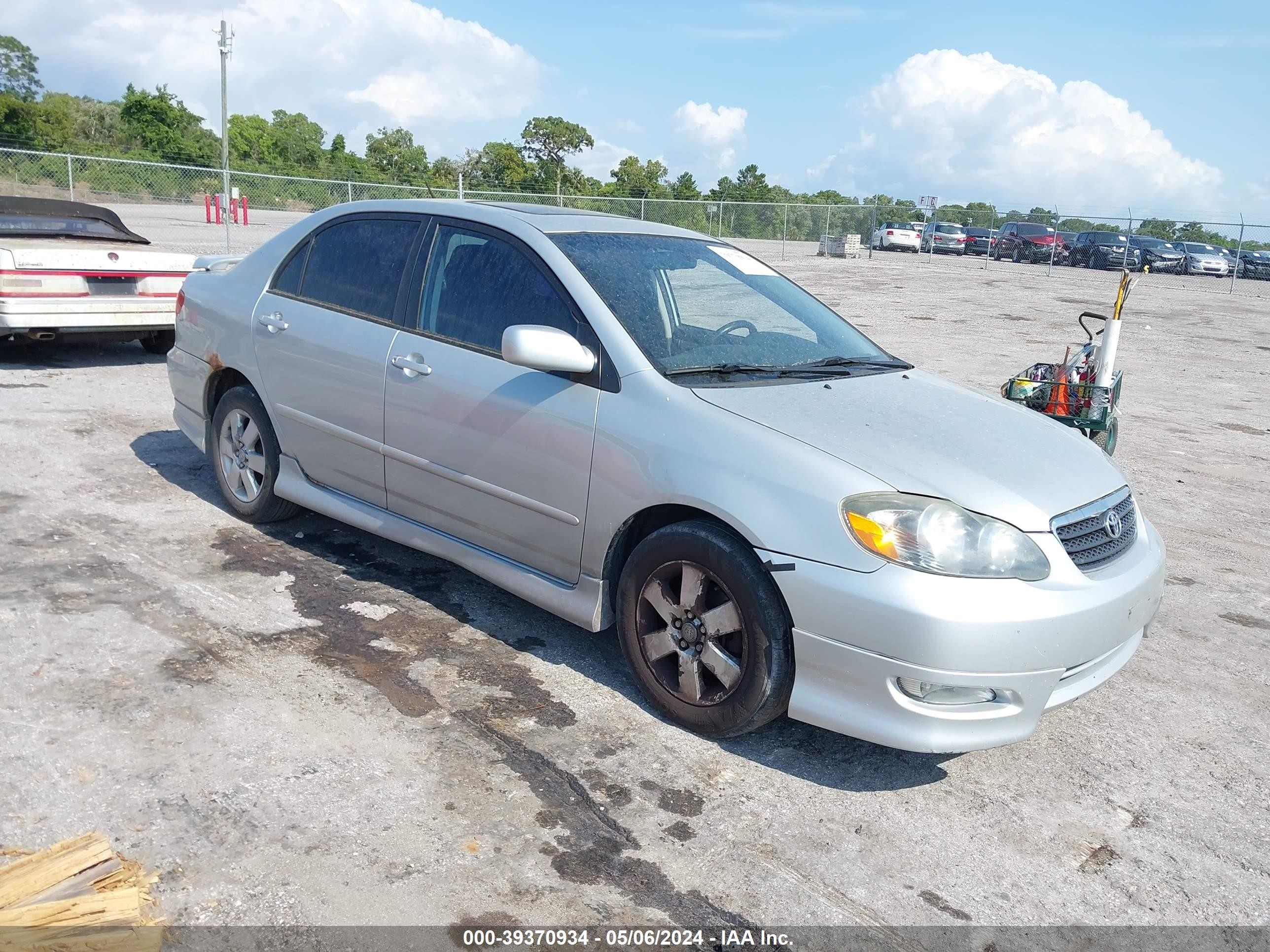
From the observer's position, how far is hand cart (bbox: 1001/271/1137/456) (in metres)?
6.79

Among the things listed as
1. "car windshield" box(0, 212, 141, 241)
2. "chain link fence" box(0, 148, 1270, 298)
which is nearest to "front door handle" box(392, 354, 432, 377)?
"car windshield" box(0, 212, 141, 241)

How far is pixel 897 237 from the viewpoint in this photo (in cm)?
3838

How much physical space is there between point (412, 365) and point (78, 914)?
240 centimetres

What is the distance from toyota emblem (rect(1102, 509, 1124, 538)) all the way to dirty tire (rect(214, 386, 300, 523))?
3663 mm

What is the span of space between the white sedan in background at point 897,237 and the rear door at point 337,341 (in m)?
35.3

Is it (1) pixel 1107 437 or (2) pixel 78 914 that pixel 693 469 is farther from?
(1) pixel 1107 437

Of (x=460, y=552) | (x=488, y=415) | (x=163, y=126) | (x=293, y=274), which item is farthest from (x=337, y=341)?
(x=163, y=126)

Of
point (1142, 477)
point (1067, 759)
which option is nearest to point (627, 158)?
point (1142, 477)

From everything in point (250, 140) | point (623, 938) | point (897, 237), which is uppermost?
point (250, 140)

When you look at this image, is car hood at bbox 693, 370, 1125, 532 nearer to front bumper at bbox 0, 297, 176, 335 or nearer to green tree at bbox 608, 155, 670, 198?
front bumper at bbox 0, 297, 176, 335

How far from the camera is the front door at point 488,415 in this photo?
3.90 metres

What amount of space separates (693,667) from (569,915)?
107 centimetres

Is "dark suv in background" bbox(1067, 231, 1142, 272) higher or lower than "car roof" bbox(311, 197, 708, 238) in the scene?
higher

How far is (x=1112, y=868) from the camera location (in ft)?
9.94
